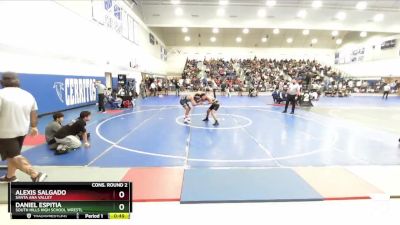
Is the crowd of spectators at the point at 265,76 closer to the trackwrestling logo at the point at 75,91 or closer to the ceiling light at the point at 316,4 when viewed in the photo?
the ceiling light at the point at 316,4

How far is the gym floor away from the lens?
3.80 metres

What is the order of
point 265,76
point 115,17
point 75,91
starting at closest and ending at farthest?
point 75,91, point 115,17, point 265,76

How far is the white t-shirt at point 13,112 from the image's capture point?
138 inches

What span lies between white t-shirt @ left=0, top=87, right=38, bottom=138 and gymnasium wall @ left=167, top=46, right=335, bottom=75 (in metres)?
32.6

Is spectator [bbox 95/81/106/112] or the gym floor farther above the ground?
spectator [bbox 95/81/106/112]

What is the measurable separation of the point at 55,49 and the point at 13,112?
333 inches

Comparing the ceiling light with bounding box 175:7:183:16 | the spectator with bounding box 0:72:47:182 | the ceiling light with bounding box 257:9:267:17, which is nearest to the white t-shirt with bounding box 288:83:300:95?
the spectator with bounding box 0:72:47:182

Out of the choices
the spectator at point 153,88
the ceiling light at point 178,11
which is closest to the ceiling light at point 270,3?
the ceiling light at point 178,11

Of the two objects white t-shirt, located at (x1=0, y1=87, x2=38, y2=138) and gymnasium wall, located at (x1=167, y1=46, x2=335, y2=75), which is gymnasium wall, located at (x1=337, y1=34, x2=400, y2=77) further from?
white t-shirt, located at (x1=0, y1=87, x2=38, y2=138)

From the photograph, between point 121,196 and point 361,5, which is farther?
point 361,5

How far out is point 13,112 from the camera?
11.6ft

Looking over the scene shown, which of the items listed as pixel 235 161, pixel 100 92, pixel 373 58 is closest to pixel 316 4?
pixel 373 58

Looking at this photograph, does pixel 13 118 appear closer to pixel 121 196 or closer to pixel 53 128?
pixel 53 128
